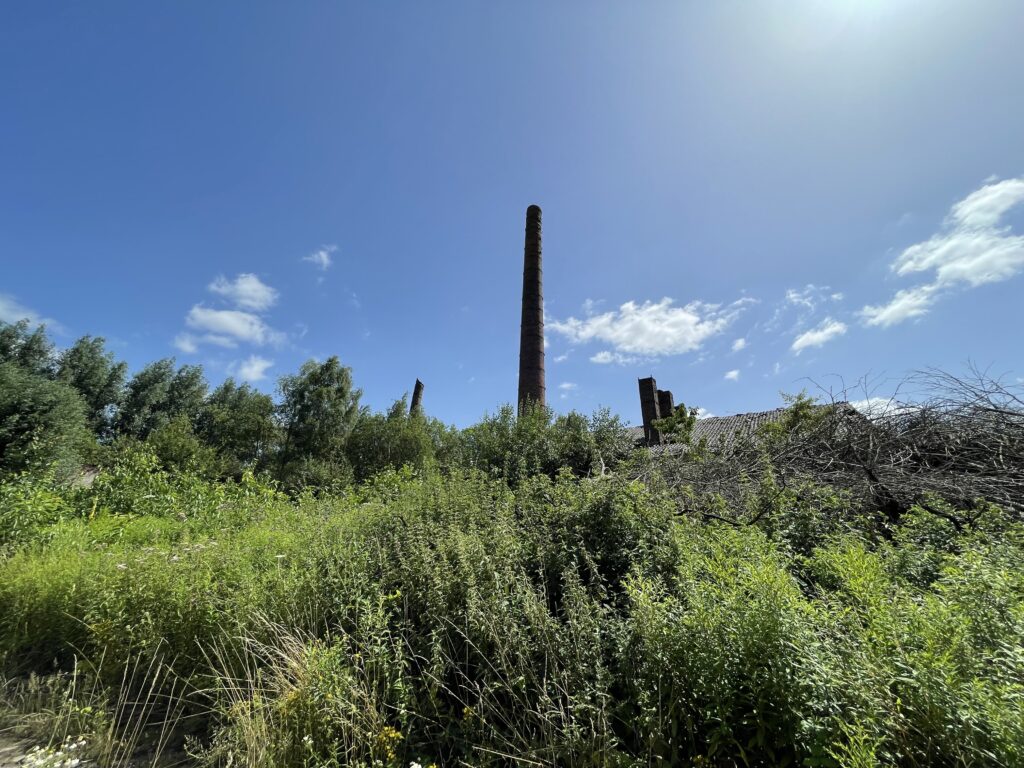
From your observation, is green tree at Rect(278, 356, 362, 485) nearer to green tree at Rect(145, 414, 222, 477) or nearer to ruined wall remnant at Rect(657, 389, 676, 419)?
green tree at Rect(145, 414, 222, 477)

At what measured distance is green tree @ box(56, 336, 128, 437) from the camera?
3070 centimetres

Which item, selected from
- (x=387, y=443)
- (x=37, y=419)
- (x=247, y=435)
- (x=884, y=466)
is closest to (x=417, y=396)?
(x=387, y=443)

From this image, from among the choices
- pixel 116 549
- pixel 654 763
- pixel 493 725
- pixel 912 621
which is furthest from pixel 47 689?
pixel 912 621

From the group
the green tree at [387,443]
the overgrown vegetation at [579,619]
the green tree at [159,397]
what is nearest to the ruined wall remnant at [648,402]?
the green tree at [387,443]

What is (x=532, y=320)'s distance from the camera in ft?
48.9

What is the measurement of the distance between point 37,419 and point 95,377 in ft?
84.5

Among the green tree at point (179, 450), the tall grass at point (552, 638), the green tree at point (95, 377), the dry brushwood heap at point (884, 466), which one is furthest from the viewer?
the green tree at point (95, 377)

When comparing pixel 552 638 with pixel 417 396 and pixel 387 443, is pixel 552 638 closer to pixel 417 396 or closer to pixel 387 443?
pixel 387 443

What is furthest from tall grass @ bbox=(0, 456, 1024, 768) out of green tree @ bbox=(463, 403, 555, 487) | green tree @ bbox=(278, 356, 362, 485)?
green tree @ bbox=(278, 356, 362, 485)

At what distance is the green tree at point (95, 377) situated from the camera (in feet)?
101

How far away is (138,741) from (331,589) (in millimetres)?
1513

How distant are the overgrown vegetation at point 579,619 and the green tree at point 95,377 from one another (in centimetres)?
3421

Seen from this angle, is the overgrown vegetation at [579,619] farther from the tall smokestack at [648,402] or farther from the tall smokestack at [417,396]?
the tall smokestack at [417,396]

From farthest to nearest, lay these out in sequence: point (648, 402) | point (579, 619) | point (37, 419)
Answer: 1. point (648, 402)
2. point (37, 419)
3. point (579, 619)
